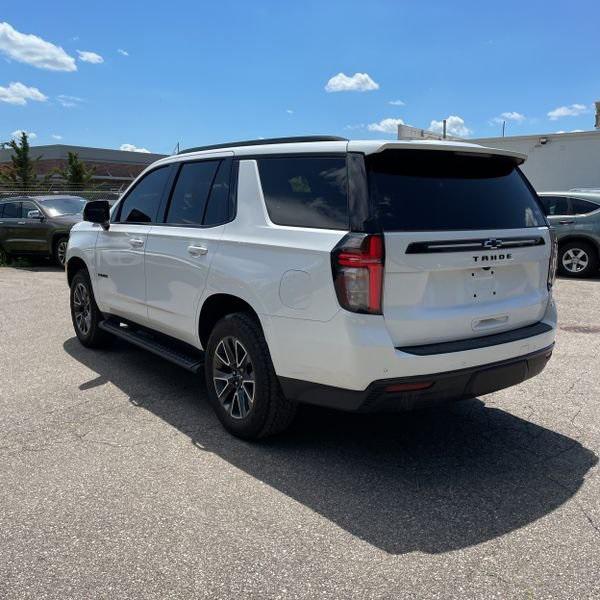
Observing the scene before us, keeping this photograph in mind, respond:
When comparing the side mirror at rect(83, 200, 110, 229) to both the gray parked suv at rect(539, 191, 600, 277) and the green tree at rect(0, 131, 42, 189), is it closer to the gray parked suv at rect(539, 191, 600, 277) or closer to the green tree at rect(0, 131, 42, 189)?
the gray parked suv at rect(539, 191, 600, 277)

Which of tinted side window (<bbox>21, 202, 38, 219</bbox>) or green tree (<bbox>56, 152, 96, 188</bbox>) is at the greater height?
green tree (<bbox>56, 152, 96, 188</bbox>)

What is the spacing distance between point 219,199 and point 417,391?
2012mm

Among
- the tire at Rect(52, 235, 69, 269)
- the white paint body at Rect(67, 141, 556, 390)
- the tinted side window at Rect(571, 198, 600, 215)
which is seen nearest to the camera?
the white paint body at Rect(67, 141, 556, 390)

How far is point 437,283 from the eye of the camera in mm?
3285

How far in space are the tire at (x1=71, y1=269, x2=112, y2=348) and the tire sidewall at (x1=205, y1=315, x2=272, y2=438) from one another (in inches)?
99.2

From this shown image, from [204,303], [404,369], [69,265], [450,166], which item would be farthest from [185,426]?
[69,265]

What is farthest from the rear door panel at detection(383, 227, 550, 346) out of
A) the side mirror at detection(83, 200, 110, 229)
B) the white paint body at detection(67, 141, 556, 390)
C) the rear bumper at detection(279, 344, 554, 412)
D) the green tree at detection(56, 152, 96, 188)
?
the green tree at detection(56, 152, 96, 188)

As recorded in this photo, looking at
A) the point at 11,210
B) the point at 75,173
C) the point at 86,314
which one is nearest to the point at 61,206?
the point at 11,210

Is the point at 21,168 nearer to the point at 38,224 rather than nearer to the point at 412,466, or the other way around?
the point at 38,224

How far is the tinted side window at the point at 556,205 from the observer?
→ 1211 centimetres

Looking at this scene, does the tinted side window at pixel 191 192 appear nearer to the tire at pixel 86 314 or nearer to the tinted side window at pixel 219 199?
the tinted side window at pixel 219 199

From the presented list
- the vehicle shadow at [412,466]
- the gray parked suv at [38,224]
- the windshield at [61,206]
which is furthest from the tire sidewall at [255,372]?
the windshield at [61,206]

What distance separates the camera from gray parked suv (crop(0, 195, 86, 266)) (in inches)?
539

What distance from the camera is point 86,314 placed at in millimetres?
6426
